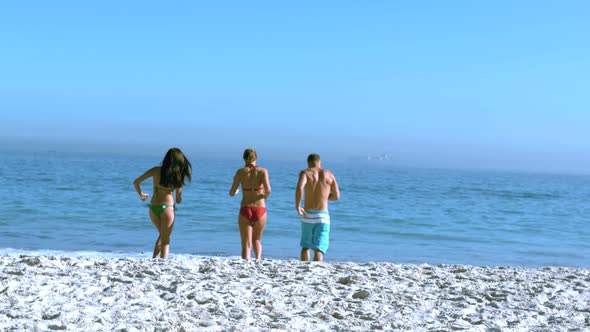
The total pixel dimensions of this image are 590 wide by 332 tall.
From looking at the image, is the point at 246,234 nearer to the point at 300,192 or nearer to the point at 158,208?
the point at 300,192

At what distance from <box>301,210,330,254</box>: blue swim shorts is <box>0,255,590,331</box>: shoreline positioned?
0.55 meters

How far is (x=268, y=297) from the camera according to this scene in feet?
20.9

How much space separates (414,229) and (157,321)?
45.3 ft

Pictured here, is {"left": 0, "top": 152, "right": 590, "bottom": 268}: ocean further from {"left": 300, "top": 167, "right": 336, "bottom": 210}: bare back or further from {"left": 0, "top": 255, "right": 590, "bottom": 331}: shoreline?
{"left": 0, "top": 255, "right": 590, "bottom": 331}: shoreline

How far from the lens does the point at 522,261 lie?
1365 centimetres

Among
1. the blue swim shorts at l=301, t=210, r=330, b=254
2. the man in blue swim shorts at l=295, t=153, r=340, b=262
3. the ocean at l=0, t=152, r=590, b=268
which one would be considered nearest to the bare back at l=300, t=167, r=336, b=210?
the man in blue swim shorts at l=295, t=153, r=340, b=262

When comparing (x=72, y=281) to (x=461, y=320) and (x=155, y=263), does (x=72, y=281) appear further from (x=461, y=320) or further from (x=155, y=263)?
(x=461, y=320)

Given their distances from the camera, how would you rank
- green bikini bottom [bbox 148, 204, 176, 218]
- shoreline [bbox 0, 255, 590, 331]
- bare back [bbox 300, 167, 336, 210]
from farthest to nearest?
bare back [bbox 300, 167, 336, 210] < green bikini bottom [bbox 148, 204, 176, 218] < shoreline [bbox 0, 255, 590, 331]

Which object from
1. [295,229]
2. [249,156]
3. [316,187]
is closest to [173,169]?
[249,156]

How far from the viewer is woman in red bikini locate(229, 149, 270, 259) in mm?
8492

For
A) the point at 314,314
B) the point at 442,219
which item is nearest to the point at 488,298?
the point at 314,314

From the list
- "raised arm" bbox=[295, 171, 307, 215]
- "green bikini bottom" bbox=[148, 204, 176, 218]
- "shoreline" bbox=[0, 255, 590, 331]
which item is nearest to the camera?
"shoreline" bbox=[0, 255, 590, 331]

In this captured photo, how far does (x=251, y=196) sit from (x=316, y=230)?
0.93 metres

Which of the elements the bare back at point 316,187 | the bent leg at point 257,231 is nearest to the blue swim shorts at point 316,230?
the bare back at point 316,187
